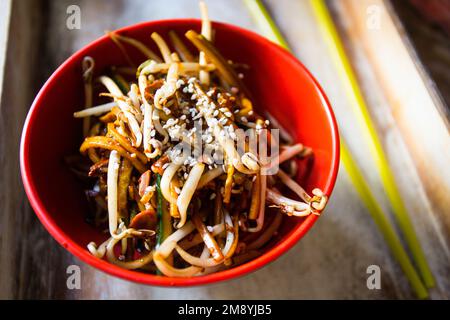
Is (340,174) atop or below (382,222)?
atop

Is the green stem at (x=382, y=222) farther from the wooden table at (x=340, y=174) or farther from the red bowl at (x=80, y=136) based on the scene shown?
the red bowl at (x=80, y=136)

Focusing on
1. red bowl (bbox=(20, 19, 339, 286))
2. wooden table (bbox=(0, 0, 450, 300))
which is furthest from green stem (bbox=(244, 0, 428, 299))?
red bowl (bbox=(20, 19, 339, 286))

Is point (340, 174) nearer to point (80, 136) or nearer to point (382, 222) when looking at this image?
point (382, 222)

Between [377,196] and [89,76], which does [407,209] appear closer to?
[377,196]

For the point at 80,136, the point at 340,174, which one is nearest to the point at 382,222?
the point at 340,174

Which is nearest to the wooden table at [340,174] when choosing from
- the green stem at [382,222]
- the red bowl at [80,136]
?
the green stem at [382,222]

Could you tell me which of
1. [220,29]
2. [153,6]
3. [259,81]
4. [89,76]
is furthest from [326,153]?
[153,6]
